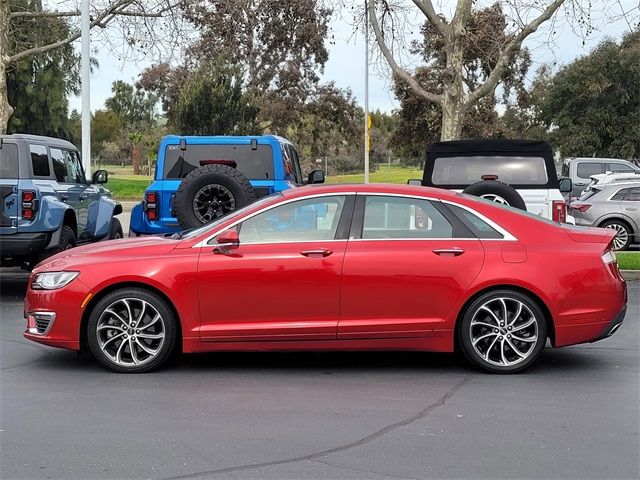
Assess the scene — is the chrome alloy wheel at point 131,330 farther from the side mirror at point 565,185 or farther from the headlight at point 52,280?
the side mirror at point 565,185

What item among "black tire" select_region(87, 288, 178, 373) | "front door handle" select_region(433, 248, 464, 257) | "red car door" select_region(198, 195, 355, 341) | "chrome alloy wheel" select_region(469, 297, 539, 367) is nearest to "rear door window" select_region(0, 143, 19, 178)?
"black tire" select_region(87, 288, 178, 373)

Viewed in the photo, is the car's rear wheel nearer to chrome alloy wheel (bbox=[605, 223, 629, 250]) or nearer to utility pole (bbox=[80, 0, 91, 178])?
chrome alloy wheel (bbox=[605, 223, 629, 250])

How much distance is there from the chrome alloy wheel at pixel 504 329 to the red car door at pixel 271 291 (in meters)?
1.14

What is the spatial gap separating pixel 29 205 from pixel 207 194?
215 centimetres

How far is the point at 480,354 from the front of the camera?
22.0 feet

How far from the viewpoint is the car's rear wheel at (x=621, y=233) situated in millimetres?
16750

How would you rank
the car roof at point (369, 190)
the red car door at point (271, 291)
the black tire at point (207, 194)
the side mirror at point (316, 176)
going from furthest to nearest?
1. the side mirror at point (316, 176)
2. the black tire at point (207, 194)
3. the car roof at point (369, 190)
4. the red car door at point (271, 291)

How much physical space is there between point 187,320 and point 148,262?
54 cm

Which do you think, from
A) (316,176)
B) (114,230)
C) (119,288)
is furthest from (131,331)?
(114,230)

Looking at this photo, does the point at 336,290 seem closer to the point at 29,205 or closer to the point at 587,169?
the point at 29,205

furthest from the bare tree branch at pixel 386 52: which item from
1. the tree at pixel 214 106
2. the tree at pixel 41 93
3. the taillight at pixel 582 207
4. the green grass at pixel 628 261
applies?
the tree at pixel 41 93

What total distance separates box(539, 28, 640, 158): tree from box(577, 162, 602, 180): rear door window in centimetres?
1843

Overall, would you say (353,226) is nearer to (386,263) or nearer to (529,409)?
(386,263)

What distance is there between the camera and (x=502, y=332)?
6691 mm
